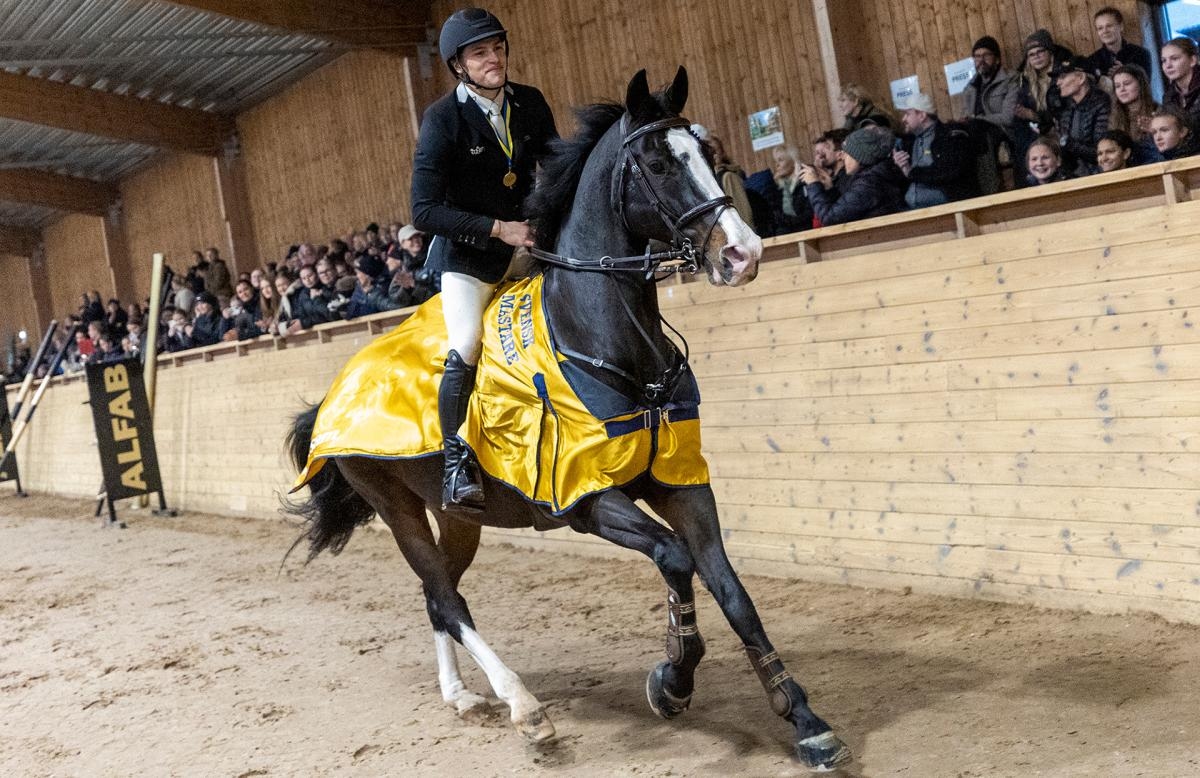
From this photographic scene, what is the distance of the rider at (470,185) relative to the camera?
3916 millimetres

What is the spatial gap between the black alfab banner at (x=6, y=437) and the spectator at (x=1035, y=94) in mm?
15656

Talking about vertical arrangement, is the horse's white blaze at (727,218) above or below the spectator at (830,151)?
below

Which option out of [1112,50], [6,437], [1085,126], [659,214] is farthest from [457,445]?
[6,437]

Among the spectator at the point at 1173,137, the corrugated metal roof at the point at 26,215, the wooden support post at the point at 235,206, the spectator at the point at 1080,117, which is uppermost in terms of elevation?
the corrugated metal roof at the point at 26,215

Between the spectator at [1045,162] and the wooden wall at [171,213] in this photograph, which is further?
the wooden wall at [171,213]

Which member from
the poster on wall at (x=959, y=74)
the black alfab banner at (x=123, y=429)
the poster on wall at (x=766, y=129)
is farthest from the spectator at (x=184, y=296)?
the poster on wall at (x=959, y=74)

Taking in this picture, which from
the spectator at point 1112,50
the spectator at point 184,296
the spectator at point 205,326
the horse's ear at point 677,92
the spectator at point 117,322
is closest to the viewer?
the horse's ear at point 677,92

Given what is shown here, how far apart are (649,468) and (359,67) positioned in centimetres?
1352

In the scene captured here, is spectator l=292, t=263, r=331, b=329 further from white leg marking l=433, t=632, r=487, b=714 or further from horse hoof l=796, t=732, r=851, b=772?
horse hoof l=796, t=732, r=851, b=772

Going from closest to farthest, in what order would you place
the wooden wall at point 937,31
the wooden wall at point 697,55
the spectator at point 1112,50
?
the spectator at point 1112,50, the wooden wall at point 937,31, the wooden wall at point 697,55

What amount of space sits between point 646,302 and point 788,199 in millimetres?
4641

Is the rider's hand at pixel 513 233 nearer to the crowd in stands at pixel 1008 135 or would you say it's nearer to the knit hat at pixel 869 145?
the crowd in stands at pixel 1008 135

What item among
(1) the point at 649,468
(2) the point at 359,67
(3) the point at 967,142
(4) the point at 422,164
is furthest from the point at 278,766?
(2) the point at 359,67

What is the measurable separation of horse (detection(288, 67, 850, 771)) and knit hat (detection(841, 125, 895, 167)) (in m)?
3.19
